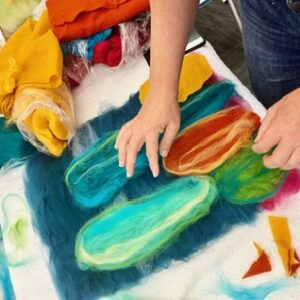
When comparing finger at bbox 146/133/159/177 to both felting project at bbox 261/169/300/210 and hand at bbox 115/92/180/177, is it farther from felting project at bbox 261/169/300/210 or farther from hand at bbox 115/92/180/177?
felting project at bbox 261/169/300/210

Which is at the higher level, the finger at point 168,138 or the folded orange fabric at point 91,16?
the folded orange fabric at point 91,16

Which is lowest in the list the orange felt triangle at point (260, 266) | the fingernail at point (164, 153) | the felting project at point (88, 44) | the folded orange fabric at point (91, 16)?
the orange felt triangle at point (260, 266)

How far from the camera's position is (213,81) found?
101cm

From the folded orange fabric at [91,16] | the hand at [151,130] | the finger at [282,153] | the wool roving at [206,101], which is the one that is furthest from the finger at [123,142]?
the folded orange fabric at [91,16]

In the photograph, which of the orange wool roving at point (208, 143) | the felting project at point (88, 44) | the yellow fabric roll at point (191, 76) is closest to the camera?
the orange wool roving at point (208, 143)

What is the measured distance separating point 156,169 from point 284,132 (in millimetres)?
234

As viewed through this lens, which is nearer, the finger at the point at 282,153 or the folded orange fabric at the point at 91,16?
the finger at the point at 282,153

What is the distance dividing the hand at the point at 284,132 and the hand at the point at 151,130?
0.57ft

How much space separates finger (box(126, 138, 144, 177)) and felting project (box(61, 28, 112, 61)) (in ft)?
1.20

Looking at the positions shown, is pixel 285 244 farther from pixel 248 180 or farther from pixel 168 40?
pixel 168 40

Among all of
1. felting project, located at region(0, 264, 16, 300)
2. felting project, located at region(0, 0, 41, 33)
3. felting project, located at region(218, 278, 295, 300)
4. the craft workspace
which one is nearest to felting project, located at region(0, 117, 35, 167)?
the craft workspace

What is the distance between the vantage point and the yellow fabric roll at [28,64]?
3.29ft

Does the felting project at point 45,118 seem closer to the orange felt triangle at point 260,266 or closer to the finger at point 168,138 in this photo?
the finger at point 168,138

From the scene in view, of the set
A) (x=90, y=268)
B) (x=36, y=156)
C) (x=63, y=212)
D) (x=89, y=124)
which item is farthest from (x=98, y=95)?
(x=90, y=268)
